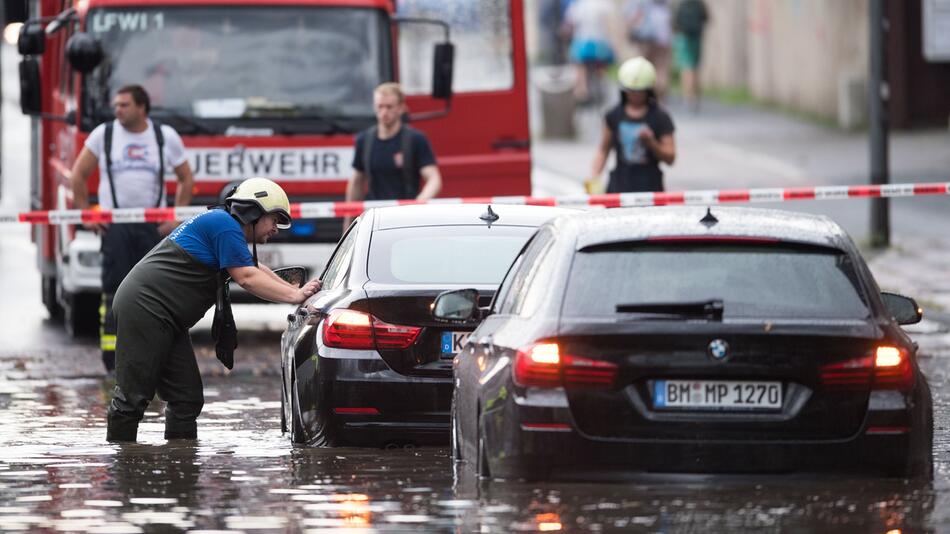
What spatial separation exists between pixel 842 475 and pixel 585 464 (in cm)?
Result: 85

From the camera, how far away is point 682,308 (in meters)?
7.90

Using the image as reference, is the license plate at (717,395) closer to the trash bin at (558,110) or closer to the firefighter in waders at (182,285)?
the firefighter in waders at (182,285)

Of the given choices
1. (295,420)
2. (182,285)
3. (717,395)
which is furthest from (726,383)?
(182,285)

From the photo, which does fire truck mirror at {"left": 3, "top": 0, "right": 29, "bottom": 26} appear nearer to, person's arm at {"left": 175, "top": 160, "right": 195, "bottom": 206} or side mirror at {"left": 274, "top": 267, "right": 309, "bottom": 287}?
person's arm at {"left": 175, "top": 160, "right": 195, "bottom": 206}

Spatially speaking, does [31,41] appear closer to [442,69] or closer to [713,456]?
[442,69]

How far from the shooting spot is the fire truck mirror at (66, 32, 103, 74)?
1619 centimetres

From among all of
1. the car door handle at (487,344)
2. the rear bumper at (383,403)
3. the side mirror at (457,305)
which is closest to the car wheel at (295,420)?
the rear bumper at (383,403)

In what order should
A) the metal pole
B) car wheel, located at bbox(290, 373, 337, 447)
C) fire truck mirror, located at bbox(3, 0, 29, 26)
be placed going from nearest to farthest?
car wheel, located at bbox(290, 373, 337, 447) < fire truck mirror, located at bbox(3, 0, 29, 26) < the metal pole

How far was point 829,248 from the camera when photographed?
813cm

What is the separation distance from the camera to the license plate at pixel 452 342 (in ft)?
33.6

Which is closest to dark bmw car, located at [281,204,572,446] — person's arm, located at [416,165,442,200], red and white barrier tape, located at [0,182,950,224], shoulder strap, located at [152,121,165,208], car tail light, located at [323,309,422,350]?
car tail light, located at [323,309,422,350]

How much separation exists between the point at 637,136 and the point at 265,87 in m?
2.67

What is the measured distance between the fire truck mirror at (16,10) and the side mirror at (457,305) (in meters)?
11.3

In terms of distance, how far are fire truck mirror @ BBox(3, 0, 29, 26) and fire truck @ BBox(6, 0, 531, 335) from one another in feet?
6.70
